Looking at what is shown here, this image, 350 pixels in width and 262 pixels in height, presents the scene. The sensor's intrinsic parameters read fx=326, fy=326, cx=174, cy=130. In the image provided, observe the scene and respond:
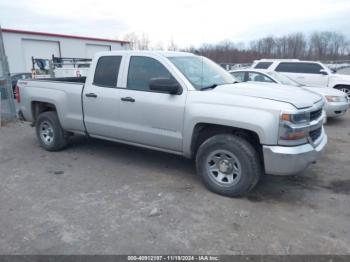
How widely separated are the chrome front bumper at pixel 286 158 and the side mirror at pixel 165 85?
144cm

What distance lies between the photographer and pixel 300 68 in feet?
40.7

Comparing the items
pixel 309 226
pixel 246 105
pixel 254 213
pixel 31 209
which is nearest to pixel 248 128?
pixel 246 105

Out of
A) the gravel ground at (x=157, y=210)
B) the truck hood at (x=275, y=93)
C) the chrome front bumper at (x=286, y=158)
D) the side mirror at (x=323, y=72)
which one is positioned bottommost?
the gravel ground at (x=157, y=210)

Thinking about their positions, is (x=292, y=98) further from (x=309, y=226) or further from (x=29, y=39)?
(x=29, y=39)

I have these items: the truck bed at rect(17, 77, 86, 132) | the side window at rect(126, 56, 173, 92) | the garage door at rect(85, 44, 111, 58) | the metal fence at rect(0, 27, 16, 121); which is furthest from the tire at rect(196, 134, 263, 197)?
the garage door at rect(85, 44, 111, 58)

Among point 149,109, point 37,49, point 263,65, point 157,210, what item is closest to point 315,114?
point 149,109

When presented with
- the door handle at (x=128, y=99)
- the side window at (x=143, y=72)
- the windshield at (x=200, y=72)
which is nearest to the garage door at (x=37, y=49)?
the side window at (x=143, y=72)

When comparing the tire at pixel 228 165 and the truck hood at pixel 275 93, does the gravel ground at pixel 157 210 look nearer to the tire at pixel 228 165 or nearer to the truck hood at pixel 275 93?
the tire at pixel 228 165

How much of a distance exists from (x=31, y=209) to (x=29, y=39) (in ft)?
81.5

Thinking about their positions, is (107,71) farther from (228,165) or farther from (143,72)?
(228,165)

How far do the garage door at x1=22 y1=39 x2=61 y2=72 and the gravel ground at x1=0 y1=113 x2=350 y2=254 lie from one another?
875 inches

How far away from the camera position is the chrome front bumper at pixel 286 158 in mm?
3824

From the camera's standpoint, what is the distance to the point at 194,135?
14.9 feet

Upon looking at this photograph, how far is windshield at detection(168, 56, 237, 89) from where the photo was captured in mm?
4719
